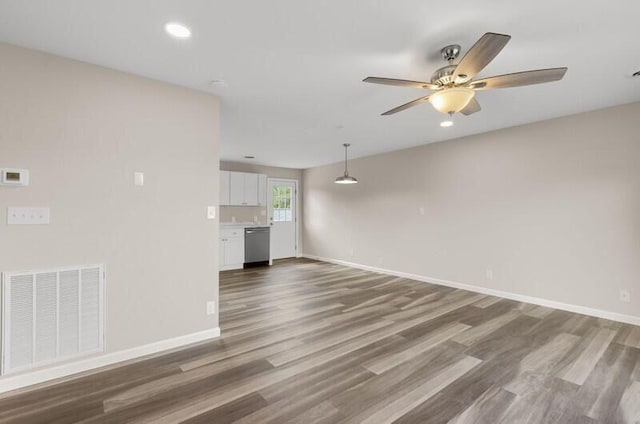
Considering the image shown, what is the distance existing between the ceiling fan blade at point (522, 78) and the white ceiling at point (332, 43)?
1.07 feet

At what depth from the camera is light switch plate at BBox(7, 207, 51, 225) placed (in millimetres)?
2150

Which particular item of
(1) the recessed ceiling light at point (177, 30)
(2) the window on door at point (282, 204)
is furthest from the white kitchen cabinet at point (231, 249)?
(1) the recessed ceiling light at point (177, 30)

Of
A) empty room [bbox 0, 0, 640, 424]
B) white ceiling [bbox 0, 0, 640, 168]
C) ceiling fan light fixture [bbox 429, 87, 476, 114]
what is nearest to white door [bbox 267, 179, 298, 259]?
empty room [bbox 0, 0, 640, 424]

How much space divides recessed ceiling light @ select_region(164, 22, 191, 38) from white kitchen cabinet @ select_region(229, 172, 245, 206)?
504 centimetres

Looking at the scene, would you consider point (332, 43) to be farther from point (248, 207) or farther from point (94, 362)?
point (248, 207)

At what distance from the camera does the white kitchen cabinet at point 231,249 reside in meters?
6.57

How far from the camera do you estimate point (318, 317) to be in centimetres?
362

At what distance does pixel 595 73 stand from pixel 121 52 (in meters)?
4.04

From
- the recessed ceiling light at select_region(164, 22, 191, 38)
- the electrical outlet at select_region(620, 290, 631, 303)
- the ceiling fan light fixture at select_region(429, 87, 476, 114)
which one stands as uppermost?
the recessed ceiling light at select_region(164, 22, 191, 38)

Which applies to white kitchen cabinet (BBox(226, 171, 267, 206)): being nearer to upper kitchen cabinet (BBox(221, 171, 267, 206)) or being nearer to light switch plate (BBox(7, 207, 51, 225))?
upper kitchen cabinet (BBox(221, 171, 267, 206))

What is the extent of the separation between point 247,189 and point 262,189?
43cm

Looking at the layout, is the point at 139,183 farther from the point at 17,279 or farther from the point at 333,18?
the point at 333,18

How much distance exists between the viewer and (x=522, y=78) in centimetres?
200

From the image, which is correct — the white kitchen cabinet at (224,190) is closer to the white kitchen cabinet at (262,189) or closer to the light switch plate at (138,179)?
the white kitchen cabinet at (262,189)
